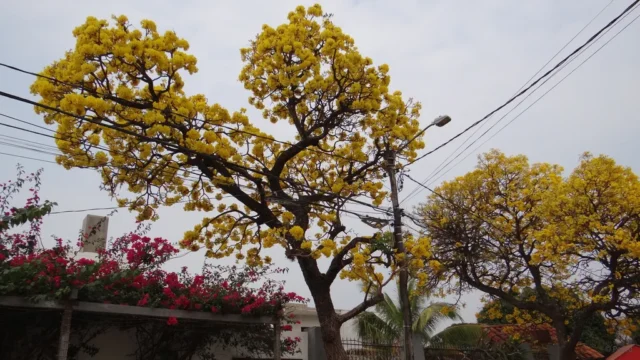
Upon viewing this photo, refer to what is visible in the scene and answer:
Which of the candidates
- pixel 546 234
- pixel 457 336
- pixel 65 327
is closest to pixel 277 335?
pixel 65 327

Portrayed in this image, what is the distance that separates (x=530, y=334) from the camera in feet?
56.4

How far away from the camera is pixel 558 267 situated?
14273 millimetres

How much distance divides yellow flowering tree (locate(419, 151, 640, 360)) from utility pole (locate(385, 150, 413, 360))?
5.19m

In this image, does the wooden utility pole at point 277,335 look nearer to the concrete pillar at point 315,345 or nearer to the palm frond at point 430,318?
the concrete pillar at point 315,345

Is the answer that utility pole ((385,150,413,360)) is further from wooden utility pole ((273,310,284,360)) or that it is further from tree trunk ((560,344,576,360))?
tree trunk ((560,344,576,360))

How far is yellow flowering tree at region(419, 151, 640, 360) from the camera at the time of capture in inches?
507

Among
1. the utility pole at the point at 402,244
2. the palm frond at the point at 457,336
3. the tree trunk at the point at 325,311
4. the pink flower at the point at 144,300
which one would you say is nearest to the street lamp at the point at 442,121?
the utility pole at the point at 402,244

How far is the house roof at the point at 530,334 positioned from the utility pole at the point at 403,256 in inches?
360

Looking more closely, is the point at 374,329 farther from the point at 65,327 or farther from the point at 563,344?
the point at 65,327

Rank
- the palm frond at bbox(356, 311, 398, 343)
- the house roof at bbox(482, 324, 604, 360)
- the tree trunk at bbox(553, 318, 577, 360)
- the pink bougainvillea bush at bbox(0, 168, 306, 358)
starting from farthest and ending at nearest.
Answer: the palm frond at bbox(356, 311, 398, 343) < the house roof at bbox(482, 324, 604, 360) < the tree trunk at bbox(553, 318, 577, 360) < the pink bougainvillea bush at bbox(0, 168, 306, 358)

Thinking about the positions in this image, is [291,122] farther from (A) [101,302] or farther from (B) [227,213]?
(A) [101,302]

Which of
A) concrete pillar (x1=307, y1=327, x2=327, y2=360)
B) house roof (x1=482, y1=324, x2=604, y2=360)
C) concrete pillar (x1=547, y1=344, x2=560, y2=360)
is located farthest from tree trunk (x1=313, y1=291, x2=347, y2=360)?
concrete pillar (x1=547, y1=344, x2=560, y2=360)

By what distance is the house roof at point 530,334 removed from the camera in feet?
55.5

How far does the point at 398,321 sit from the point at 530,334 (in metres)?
4.36
